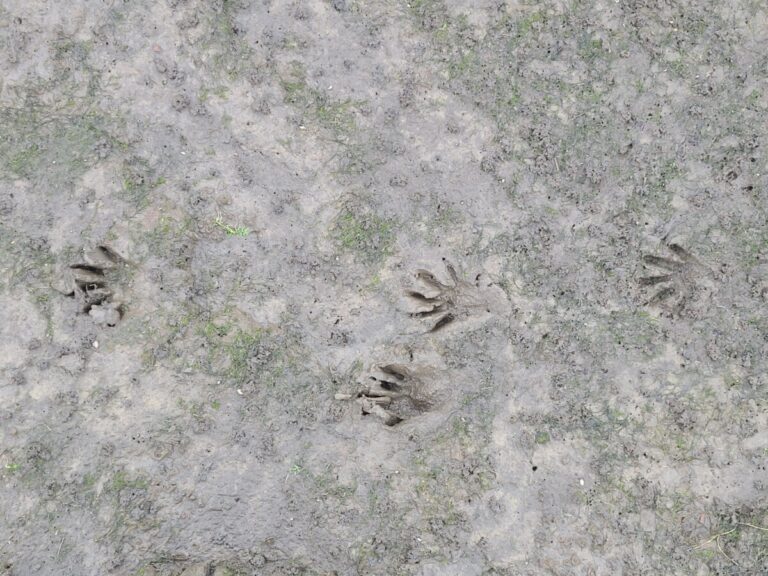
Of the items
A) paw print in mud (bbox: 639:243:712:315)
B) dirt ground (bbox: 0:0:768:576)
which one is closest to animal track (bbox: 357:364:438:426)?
dirt ground (bbox: 0:0:768:576)

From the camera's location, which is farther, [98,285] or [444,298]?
[444,298]

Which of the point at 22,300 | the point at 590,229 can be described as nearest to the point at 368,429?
the point at 590,229

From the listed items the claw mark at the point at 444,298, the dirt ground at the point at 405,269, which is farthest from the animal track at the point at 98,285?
the claw mark at the point at 444,298

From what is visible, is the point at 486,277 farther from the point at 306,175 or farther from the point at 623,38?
the point at 623,38

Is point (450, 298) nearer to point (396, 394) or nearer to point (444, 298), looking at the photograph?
point (444, 298)

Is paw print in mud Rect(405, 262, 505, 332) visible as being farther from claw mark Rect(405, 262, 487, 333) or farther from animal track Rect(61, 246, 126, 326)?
animal track Rect(61, 246, 126, 326)

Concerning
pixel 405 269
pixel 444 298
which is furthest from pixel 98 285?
pixel 444 298

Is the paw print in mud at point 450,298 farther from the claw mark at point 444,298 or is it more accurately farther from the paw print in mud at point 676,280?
the paw print in mud at point 676,280
